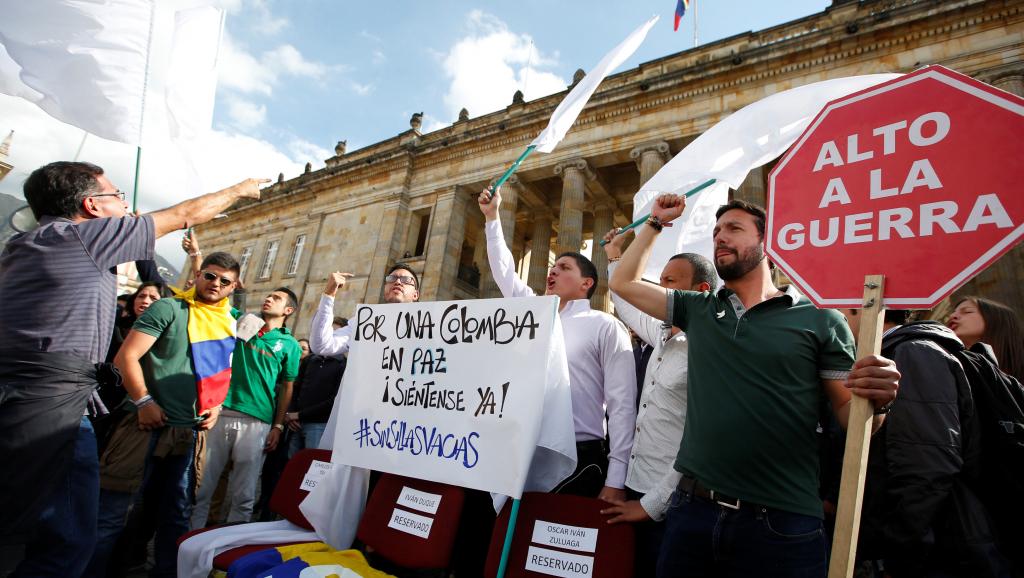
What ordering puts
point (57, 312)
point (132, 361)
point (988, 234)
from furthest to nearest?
point (132, 361), point (57, 312), point (988, 234)

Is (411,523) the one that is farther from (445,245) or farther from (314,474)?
(445,245)

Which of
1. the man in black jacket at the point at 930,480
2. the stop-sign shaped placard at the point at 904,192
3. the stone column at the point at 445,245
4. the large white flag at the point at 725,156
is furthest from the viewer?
the stone column at the point at 445,245

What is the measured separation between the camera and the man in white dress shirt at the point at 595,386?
8.37ft

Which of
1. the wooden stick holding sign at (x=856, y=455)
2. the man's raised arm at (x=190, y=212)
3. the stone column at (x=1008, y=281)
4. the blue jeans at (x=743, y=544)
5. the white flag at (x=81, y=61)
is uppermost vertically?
the stone column at (x=1008, y=281)

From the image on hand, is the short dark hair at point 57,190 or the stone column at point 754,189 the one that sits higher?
the stone column at point 754,189

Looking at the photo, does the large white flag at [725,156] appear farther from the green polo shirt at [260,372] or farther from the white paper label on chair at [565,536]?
the green polo shirt at [260,372]

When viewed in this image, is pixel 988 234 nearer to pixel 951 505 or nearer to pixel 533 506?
pixel 951 505

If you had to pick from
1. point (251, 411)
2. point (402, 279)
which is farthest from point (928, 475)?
point (251, 411)

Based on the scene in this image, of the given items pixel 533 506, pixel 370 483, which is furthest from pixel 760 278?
pixel 370 483

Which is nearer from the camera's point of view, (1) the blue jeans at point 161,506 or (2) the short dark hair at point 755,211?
(2) the short dark hair at point 755,211

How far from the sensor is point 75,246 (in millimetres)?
2332

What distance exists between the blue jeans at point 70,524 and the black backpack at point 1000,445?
13.4 feet

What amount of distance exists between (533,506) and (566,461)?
27 cm

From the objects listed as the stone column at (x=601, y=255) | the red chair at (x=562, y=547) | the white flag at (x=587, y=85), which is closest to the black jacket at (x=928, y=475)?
the red chair at (x=562, y=547)
